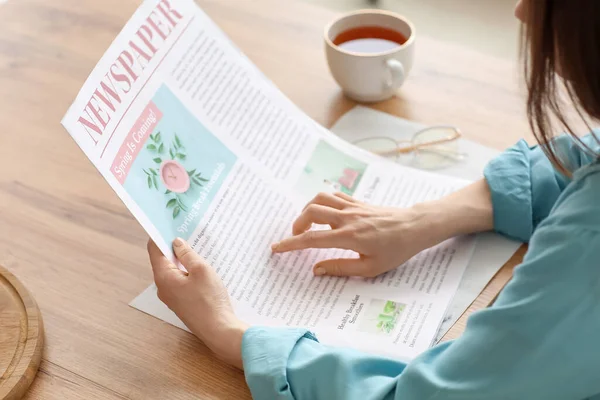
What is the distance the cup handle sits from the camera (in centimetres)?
96

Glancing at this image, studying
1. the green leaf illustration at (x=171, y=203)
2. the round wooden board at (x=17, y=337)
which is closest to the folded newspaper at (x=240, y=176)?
the green leaf illustration at (x=171, y=203)

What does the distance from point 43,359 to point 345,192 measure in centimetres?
36

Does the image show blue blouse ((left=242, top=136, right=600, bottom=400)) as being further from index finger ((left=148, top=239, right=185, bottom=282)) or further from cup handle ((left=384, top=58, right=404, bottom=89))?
cup handle ((left=384, top=58, right=404, bottom=89))

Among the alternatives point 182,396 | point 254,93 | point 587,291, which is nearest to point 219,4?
point 254,93

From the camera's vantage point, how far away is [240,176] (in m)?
0.84

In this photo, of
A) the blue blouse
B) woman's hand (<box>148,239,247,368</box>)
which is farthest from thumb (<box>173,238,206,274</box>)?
the blue blouse

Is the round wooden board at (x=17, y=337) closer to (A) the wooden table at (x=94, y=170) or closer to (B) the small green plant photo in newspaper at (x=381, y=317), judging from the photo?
(A) the wooden table at (x=94, y=170)

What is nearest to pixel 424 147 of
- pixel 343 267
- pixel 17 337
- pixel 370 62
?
pixel 370 62

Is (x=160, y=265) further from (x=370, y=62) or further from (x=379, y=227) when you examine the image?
(x=370, y=62)

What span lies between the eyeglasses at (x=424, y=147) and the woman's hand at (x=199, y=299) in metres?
0.29

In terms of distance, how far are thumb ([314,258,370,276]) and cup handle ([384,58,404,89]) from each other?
0.93 ft

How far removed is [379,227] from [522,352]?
0.83ft

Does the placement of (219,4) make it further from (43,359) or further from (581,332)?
(581,332)

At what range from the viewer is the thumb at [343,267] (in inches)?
30.8
